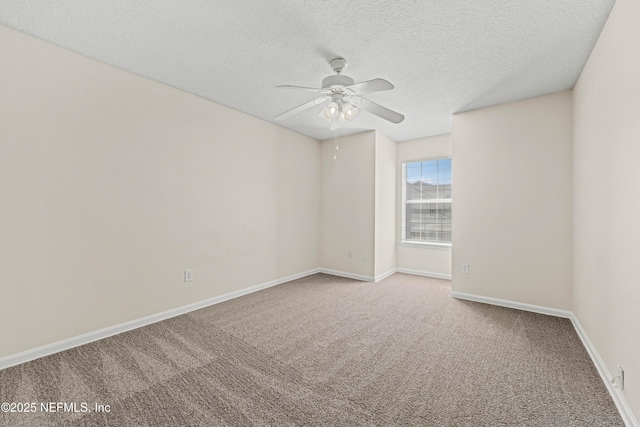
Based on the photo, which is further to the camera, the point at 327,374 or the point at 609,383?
the point at 327,374

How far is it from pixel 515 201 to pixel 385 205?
75.9 inches

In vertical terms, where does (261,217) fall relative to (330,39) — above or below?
below

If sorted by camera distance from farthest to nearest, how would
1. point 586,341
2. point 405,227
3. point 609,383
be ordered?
point 405,227 → point 586,341 → point 609,383

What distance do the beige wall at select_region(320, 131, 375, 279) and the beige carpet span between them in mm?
1634

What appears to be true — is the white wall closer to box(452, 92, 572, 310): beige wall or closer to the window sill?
the window sill

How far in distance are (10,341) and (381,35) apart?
354 cm

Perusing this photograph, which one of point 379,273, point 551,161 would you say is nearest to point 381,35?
point 551,161

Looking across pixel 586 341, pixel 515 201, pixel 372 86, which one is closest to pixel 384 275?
pixel 515 201

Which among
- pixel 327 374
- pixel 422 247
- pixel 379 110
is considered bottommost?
pixel 327 374

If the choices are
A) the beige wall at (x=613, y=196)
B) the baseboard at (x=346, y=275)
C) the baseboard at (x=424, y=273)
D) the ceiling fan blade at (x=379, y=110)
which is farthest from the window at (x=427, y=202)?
the ceiling fan blade at (x=379, y=110)

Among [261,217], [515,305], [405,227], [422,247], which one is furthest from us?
[405,227]

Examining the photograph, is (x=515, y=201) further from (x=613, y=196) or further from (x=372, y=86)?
(x=372, y=86)

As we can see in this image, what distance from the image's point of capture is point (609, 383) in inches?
65.9

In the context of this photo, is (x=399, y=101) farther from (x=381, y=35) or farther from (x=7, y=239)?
(x=7, y=239)
